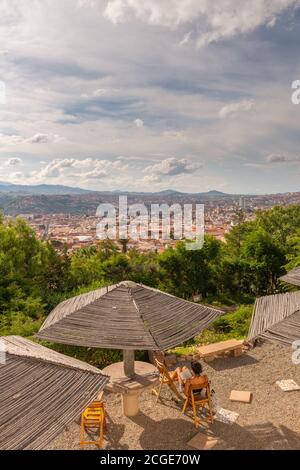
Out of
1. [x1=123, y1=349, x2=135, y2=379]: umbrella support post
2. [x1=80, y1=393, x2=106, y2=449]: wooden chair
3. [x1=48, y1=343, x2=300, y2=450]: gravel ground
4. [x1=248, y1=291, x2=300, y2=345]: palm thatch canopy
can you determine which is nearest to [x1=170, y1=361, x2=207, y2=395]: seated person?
[x1=48, y1=343, x2=300, y2=450]: gravel ground

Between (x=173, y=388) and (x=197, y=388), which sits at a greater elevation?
(x=197, y=388)

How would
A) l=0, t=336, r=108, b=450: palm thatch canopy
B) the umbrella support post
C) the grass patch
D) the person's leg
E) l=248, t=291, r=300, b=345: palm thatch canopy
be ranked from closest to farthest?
l=0, t=336, r=108, b=450: palm thatch canopy < l=248, t=291, r=300, b=345: palm thatch canopy < the umbrella support post < the person's leg < the grass patch

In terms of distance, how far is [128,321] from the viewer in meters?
6.15

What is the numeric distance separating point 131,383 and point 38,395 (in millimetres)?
2759

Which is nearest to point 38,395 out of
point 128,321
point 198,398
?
point 128,321

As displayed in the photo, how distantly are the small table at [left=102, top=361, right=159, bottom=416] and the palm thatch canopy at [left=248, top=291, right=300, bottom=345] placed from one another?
219 cm

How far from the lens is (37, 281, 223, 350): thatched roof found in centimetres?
588


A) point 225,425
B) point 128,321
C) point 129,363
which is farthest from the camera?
point 129,363

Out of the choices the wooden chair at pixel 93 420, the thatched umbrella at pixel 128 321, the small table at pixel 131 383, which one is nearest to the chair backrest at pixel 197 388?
the small table at pixel 131 383

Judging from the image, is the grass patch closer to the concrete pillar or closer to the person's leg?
the person's leg

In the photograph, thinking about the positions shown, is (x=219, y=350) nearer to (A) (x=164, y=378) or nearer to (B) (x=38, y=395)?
(A) (x=164, y=378)
